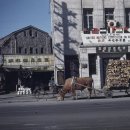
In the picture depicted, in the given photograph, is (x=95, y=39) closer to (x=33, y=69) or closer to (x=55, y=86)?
(x=55, y=86)

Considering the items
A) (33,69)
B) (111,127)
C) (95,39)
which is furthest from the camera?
(33,69)

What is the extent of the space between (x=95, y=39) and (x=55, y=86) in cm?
598

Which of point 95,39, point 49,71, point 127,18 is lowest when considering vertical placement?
point 49,71

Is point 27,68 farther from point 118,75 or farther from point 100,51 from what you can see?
point 118,75

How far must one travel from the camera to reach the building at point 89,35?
30578 millimetres

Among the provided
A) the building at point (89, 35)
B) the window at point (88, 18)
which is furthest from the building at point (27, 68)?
the window at point (88, 18)

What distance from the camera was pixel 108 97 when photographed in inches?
972

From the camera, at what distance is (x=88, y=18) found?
32.0 metres

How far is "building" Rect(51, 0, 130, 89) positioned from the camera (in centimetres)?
3058

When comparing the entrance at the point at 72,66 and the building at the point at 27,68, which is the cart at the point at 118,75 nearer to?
the entrance at the point at 72,66

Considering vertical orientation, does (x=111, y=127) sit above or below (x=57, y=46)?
below

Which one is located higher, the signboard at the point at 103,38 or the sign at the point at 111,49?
the signboard at the point at 103,38

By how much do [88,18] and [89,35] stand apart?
240cm

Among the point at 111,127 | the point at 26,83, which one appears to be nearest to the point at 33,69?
the point at 26,83
